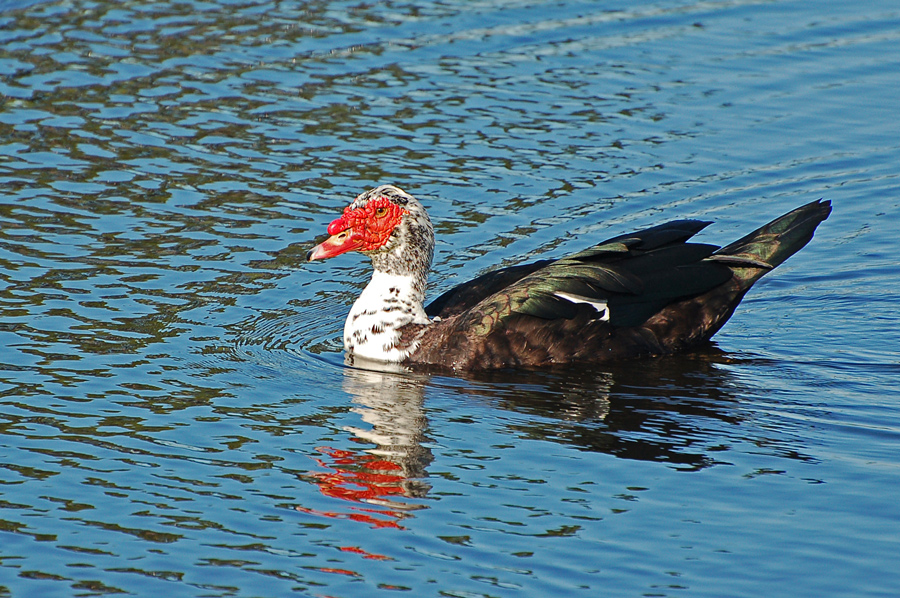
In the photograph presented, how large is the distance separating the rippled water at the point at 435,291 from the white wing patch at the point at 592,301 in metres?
0.40

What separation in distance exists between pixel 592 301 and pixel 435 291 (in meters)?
1.93

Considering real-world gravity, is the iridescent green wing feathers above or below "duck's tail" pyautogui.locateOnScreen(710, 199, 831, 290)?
below

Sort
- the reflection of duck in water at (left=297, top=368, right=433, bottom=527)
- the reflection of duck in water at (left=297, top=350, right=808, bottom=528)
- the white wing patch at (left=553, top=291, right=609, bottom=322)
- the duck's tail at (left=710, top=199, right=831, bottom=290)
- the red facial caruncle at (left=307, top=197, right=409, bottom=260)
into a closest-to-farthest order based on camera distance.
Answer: the reflection of duck in water at (left=297, top=368, right=433, bottom=527) → the reflection of duck in water at (left=297, top=350, right=808, bottom=528) → the white wing patch at (left=553, top=291, right=609, bottom=322) → the duck's tail at (left=710, top=199, right=831, bottom=290) → the red facial caruncle at (left=307, top=197, right=409, bottom=260)

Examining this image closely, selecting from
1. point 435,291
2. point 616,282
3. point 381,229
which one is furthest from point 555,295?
point 435,291

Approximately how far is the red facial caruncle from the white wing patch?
4.31ft

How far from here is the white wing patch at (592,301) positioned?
27.4ft

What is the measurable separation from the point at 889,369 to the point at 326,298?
410 cm

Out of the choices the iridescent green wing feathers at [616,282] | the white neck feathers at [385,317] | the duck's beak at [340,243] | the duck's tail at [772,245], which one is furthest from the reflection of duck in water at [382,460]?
the duck's tail at [772,245]

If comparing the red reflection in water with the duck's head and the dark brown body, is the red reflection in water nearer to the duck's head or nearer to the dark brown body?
the dark brown body

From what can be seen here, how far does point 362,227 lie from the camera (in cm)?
887

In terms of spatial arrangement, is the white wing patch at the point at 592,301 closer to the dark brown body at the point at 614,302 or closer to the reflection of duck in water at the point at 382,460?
the dark brown body at the point at 614,302

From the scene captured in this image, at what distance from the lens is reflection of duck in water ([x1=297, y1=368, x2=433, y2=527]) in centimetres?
636

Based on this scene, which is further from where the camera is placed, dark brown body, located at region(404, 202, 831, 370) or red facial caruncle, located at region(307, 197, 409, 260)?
red facial caruncle, located at region(307, 197, 409, 260)

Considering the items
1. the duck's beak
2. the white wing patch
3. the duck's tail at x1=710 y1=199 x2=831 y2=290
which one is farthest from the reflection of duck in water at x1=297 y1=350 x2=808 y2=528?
the duck's beak
